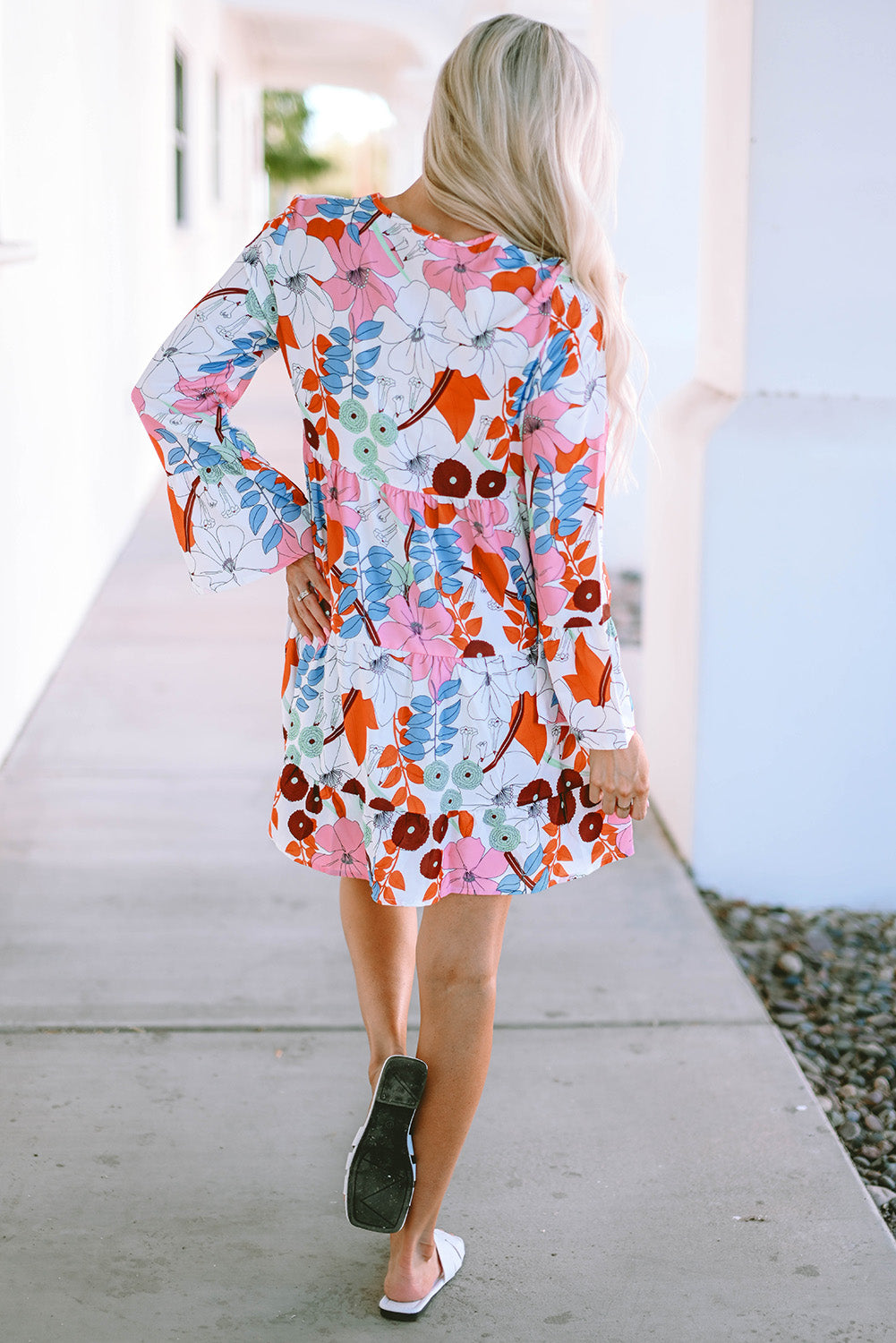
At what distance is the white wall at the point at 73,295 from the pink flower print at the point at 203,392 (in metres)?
2.24

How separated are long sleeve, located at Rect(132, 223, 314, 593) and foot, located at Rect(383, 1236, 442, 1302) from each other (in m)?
0.99

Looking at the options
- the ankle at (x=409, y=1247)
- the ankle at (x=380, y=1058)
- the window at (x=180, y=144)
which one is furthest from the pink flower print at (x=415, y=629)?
the window at (x=180, y=144)

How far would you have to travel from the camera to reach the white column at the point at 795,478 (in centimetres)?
327

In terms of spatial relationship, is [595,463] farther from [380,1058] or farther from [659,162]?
[659,162]

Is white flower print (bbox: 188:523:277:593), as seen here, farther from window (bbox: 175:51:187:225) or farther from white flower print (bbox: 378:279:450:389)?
window (bbox: 175:51:187:225)

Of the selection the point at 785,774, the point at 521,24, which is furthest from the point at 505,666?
the point at 785,774

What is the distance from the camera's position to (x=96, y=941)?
317 centimetres

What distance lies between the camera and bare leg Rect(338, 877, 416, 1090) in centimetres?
203

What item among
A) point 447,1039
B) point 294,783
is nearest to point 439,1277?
point 447,1039

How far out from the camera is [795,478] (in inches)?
132

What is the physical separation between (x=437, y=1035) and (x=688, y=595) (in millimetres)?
1878

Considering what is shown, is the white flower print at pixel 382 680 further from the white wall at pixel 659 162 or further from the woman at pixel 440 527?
the white wall at pixel 659 162

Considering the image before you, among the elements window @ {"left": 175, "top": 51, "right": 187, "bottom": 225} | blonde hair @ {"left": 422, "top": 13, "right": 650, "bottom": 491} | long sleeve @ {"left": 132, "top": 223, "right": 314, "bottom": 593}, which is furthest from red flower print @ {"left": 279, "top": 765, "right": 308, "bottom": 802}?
window @ {"left": 175, "top": 51, "right": 187, "bottom": 225}

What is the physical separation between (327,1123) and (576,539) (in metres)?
1.28
